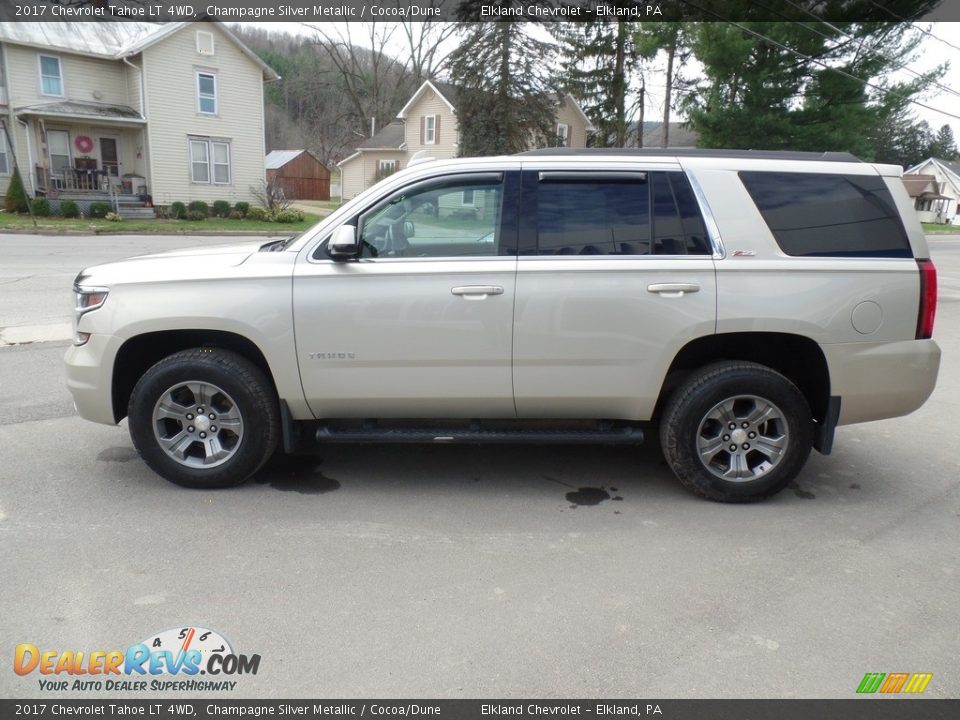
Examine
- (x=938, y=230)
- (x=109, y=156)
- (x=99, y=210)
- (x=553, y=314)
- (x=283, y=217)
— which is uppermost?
(x=109, y=156)

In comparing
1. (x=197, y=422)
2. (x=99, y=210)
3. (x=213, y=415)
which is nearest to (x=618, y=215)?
(x=213, y=415)

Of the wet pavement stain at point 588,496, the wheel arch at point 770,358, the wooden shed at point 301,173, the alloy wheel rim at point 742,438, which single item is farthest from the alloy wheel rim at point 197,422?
the wooden shed at point 301,173

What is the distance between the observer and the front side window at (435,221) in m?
4.35

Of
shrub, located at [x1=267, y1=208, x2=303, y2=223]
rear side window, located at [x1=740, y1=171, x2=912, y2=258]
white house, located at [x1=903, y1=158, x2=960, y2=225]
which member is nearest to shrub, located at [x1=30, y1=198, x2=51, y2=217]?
shrub, located at [x1=267, y1=208, x2=303, y2=223]

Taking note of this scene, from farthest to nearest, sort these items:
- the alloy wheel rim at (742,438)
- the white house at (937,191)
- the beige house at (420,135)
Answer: the white house at (937,191), the beige house at (420,135), the alloy wheel rim at (742,438)

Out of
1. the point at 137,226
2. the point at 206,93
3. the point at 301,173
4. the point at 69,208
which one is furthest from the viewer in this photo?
the point at 301,173

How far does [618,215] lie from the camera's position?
4320 mm

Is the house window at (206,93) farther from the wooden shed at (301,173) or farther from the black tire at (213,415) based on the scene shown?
the black tire at (213,415)

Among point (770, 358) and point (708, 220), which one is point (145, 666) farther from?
point (770, 358)

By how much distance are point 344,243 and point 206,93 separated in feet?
103

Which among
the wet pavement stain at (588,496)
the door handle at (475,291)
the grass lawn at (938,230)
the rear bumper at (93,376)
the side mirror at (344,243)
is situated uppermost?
the side mirror at (344,243)

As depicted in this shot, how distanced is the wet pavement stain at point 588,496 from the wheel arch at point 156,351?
1944 millimetres

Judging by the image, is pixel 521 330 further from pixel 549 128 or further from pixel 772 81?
pixel 549 128
